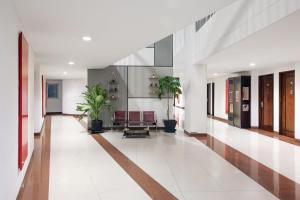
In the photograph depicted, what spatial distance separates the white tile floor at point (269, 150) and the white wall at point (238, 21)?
8.49 feet

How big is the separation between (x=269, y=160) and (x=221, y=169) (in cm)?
139

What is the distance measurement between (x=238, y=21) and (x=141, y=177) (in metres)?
3.42

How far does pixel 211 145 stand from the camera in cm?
739

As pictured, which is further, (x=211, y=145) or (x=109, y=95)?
(x=109, y=95)

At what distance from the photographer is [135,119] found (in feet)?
33.5

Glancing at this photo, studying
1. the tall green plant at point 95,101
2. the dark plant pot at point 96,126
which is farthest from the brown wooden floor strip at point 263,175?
the tall green plant at point 95,101

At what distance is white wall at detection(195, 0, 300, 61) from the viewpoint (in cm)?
367

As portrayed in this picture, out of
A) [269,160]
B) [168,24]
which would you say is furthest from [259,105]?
[168,24]

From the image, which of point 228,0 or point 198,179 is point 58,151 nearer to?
point 198,179

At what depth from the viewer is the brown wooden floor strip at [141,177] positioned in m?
3.76

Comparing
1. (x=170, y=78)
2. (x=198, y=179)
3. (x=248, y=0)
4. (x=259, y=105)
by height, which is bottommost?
(x=198, y=179)

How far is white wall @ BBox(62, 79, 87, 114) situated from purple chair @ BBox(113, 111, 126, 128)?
7.29 m

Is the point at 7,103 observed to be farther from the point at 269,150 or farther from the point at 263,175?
the point at 269,150

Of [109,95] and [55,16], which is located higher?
[55,16]
